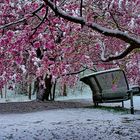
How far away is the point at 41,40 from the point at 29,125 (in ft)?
7.10

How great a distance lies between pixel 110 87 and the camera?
13586 mm

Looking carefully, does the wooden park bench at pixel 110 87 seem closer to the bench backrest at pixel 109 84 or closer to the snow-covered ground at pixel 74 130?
the bench backrest at pixel 109 84

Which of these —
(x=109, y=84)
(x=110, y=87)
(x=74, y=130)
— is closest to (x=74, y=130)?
(x=74, y=130)

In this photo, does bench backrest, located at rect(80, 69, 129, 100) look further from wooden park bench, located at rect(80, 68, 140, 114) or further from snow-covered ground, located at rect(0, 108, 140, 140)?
snow-covered ground, located at rect(0, 108, 140, 140)

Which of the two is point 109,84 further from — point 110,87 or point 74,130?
point 74,130

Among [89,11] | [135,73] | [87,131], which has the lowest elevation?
[87,131]

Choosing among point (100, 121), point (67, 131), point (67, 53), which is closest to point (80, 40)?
point (67, 53)

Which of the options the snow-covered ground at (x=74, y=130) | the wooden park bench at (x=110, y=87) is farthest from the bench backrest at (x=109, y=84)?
the snow-covered ground at (x=74, y=130)

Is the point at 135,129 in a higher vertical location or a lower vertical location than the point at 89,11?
lower

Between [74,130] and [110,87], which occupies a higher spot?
[110,87]

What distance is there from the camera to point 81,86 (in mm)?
30141

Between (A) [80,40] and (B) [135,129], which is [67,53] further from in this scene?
(B) [135,129]

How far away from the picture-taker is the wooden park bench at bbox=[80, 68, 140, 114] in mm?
12695

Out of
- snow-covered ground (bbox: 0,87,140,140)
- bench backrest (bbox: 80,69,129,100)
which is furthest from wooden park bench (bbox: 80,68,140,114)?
snow-covered ground (bbox: 0,87,140,140)
